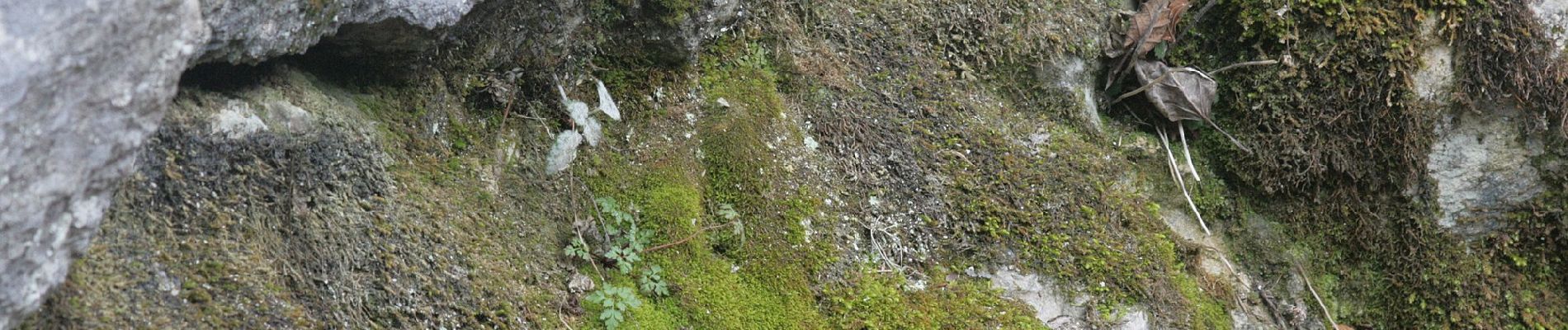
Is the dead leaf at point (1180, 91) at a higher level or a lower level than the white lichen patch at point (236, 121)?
lower

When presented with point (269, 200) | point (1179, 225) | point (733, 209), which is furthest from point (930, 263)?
point (269, 200)

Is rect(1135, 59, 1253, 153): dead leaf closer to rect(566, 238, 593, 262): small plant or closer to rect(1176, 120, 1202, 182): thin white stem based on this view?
rect(1176, 120, 1202, 182): thin white stem

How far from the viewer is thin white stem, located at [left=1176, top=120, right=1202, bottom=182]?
5.11 meters

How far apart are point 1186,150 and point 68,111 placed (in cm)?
464

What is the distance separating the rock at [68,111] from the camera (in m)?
1.76

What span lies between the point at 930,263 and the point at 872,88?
834mm

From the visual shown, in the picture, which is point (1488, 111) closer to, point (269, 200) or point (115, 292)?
point (269, 200)

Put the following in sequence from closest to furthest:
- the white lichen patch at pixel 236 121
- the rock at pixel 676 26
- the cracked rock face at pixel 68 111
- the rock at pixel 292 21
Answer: the cracked rock face at pixel 68 111
the rock at pixel 292 21
the white lichen patch at pixel 236 121
the rock at pixel 676 26

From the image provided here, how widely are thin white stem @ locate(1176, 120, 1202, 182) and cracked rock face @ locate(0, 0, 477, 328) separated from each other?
4347 millimetres

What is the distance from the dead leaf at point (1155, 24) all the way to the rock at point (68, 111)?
4.17m

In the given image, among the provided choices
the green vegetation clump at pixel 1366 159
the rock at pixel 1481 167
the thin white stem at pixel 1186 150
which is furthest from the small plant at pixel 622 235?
the rock at pixel 1481 167

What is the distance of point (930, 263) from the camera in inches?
161

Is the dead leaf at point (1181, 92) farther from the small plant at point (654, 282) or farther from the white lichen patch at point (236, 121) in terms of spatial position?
the white lichen patch at point (236, 121)

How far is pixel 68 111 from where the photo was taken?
185cm
